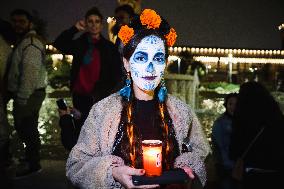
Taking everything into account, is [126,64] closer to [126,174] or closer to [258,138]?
[126,174]

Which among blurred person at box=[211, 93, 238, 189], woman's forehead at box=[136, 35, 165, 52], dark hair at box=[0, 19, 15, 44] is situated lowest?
blurred person at box=[211, 93, 238, 189]

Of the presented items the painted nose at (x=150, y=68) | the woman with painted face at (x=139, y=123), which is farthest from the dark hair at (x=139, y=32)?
the painted nose at (x=150, y=68)

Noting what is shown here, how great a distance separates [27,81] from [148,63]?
11.8ft

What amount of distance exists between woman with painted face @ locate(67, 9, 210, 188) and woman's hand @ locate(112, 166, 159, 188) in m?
0.06

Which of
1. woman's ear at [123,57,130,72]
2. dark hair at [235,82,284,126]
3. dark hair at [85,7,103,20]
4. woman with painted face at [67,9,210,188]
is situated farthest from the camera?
dark hair at [85,7,103,20]

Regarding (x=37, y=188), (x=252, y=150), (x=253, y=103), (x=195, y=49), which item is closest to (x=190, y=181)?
(x=252, y=150)

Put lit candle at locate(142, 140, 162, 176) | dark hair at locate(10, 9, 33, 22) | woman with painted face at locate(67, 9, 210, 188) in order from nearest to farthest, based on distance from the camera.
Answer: lit candle at locate(142, 140, 162, 176) → woman with painted face at locate(67, 9, 210, 188) → dark hair at locate(10, 9, 33, 22)

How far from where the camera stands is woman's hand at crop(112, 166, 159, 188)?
2297 mm

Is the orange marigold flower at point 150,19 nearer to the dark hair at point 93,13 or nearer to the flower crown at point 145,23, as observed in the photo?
the flower crown at point 145,23

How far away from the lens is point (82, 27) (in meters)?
5.18

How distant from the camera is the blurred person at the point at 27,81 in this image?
6.03 meters

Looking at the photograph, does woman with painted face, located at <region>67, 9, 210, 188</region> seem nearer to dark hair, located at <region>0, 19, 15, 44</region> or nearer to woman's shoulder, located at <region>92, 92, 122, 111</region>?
woman's shoulder, located at <region>92, 92, 122, 111</region>

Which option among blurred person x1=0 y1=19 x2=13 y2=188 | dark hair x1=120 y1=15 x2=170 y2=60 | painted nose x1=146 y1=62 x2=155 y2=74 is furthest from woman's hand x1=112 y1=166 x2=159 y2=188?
blurred person x1=0 y1=19 x2=13 y2=188

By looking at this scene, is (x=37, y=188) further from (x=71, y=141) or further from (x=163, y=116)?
(x=163, y=116)
